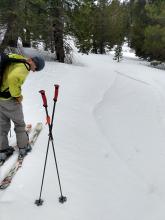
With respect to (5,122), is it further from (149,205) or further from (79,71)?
(79,71)

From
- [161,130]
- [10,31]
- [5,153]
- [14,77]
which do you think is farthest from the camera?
[10,31]

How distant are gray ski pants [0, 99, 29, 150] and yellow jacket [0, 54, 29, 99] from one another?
12.4 inches

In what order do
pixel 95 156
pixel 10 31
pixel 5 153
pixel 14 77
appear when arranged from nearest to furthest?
1. pixel 14 77
2. pixel 5 153
3. pixel 95 156
4. pixel 10 31

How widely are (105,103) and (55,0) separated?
22.3 feet

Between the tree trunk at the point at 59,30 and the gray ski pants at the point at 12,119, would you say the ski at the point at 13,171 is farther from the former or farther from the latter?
the tree trunk at the point at 59,30

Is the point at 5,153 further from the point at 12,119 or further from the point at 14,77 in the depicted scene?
the point at 14,77

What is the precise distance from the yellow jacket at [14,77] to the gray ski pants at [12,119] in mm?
314

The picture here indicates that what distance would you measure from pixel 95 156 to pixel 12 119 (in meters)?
2.37

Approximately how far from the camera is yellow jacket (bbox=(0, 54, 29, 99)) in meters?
6.24

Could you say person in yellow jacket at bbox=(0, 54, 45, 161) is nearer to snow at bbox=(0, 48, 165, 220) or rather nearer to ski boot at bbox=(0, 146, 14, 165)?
ski boot at bbox=(0, 146, 14, 165)

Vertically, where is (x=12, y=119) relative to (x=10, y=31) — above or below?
below

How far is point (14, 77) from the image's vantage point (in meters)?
6.22

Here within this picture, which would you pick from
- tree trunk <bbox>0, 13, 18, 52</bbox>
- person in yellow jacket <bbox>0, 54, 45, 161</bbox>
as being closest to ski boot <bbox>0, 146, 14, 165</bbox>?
person in yellow jacket <bbox>0, 54, 45, 161</bbox>

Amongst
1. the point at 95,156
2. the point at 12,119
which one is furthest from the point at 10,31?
the point at 12,119
